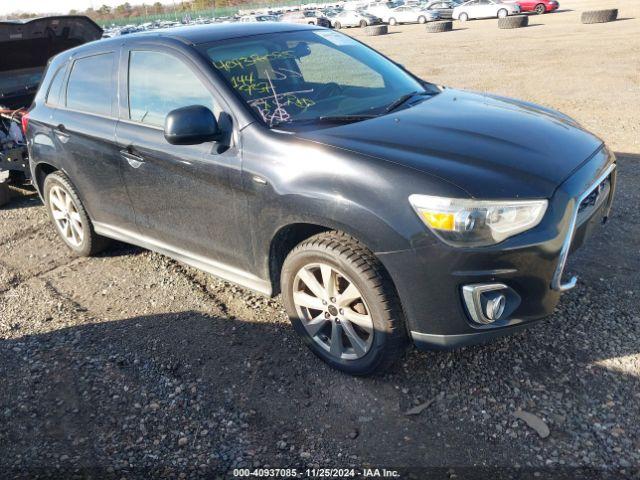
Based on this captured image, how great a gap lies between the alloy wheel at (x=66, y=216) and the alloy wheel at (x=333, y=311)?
2.53 m

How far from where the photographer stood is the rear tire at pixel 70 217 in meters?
4.81

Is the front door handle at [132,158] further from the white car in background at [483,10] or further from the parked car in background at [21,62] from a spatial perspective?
the white car in background at [483,10]

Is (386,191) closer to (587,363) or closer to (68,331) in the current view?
(587,363)

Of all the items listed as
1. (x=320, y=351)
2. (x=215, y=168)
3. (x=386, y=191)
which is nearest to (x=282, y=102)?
(x=215, y=168)

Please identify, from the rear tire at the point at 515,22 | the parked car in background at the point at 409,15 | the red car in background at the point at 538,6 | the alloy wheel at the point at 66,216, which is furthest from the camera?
the parked car in background at the point at 409,15

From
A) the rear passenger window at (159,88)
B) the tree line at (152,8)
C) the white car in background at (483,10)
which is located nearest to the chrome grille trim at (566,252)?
the rear passenger window at (159,88)

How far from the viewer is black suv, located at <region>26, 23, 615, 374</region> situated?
267cm

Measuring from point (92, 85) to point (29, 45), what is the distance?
3.35m

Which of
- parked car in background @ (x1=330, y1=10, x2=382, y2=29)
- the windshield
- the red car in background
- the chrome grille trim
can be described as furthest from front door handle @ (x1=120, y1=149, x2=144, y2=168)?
parked car in background @ (x1=330, y1=10, x2=382, y2=29)

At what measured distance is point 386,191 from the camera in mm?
2729

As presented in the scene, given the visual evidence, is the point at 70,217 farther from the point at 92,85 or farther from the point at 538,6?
the point at 538,6

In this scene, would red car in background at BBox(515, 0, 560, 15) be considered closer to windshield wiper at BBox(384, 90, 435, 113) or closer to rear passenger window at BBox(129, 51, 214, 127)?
windshield wiper at BBox(384, 90, 435, 113)

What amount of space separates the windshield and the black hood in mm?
4114

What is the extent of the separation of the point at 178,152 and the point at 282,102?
710mm
